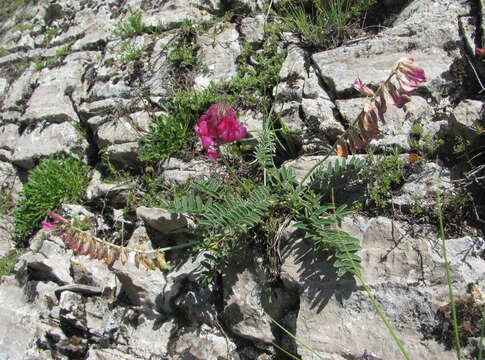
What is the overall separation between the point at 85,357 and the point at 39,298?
2.61 feet

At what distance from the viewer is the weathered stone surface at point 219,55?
455 centimetres

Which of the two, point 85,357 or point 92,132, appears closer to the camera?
point 85,357

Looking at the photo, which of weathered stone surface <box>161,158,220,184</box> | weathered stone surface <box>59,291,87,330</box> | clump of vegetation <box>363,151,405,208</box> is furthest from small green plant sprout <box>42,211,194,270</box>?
clump of vegetation <box>363,151,405,208</box>

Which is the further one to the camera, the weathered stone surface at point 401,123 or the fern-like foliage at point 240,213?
the weathered stone surface at point 401,123

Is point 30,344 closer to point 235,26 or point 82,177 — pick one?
point 82,177

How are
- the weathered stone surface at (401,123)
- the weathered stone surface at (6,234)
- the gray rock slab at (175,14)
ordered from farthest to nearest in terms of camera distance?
the gray rock slab at (175,14) < the weathered stone surface at (6,234) < the weathered stone surface at (401,123)

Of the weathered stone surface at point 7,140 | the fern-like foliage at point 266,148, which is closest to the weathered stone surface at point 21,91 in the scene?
the weathered stone surface at point 7,140

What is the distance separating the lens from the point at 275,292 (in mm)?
2996

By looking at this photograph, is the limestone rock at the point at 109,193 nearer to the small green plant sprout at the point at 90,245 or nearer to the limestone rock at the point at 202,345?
the small green plant sprout at the point at 90,245

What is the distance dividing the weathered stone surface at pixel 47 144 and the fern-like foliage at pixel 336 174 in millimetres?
3104

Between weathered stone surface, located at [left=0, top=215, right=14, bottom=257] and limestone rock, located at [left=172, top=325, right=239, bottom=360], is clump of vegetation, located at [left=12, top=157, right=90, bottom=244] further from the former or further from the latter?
limestone rock, located at [left=172, top=325, right=239, bottom=360]

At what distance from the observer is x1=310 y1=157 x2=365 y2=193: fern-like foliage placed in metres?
3.00

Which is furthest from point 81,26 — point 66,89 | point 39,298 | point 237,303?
point 237,303

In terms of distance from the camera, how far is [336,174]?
121 inches
